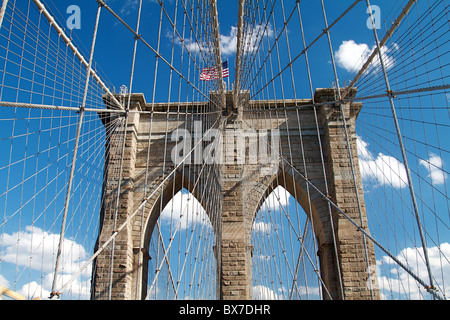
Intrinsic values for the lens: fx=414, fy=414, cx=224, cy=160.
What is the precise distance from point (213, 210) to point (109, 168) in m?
2.53

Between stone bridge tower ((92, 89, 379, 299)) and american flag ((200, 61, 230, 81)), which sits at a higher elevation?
american flag ((200, 61, 230, 81))

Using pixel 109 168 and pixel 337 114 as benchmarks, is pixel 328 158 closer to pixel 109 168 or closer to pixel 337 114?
pixel 337 114

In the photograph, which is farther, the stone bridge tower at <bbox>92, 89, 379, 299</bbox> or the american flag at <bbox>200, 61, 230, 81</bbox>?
the american flag at <bbox>200, 61, 230, 81</bbox>

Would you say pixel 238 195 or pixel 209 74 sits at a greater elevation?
pixel 209 74

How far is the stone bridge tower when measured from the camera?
8477 millimetres

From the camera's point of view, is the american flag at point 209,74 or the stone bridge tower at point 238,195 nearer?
the stone bridge tower at point 238,195

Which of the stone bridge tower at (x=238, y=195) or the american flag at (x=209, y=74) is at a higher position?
the american flag at (x=209, y=74)

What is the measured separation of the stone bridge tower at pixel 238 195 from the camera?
848 centimetres

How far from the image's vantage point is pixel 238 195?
9.51 m

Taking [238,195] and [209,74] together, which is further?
Answer: [209,74]

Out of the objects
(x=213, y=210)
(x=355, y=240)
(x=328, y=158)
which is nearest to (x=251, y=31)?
(x=328, y=158)
